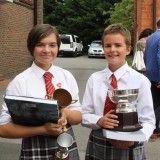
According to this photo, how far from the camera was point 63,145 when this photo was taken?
2.35m

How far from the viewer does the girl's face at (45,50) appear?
262 cm

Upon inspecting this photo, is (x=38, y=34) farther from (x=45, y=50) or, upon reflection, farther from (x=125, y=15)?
(x=125, y=15)

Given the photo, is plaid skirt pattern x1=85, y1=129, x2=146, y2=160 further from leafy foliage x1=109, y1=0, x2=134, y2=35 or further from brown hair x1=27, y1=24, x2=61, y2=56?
leafy foliage x1=109, y1=0, x2=134, y2=35

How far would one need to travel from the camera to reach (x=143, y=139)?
2367 millimetres

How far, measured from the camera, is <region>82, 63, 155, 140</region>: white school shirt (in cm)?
263

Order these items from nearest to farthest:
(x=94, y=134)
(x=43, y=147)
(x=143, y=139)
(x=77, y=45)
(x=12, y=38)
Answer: (x=143, y=139)
(x=43, y=147)
(x=94, y=134)
(x=12, y=38)
(x=77, y=45)

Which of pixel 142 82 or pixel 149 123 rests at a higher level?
pixel 142 82

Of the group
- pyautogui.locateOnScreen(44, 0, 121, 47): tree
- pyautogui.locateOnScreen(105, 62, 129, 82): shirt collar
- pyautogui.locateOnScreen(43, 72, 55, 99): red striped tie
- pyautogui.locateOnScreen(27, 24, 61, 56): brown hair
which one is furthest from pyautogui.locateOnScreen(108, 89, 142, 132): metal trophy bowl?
pyautogui.locateOnScreen(44, 0, 121, 47): tree

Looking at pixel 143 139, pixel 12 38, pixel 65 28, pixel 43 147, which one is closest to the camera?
pixel 143 139

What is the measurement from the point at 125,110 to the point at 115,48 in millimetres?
501

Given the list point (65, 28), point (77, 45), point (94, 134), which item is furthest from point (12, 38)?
point (65, 28)

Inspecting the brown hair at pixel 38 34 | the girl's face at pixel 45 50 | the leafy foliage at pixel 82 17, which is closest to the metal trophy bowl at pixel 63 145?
the girl's face at pixel 45 50

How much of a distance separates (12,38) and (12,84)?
44.4ft

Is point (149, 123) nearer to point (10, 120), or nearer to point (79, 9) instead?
point (10, 120)
